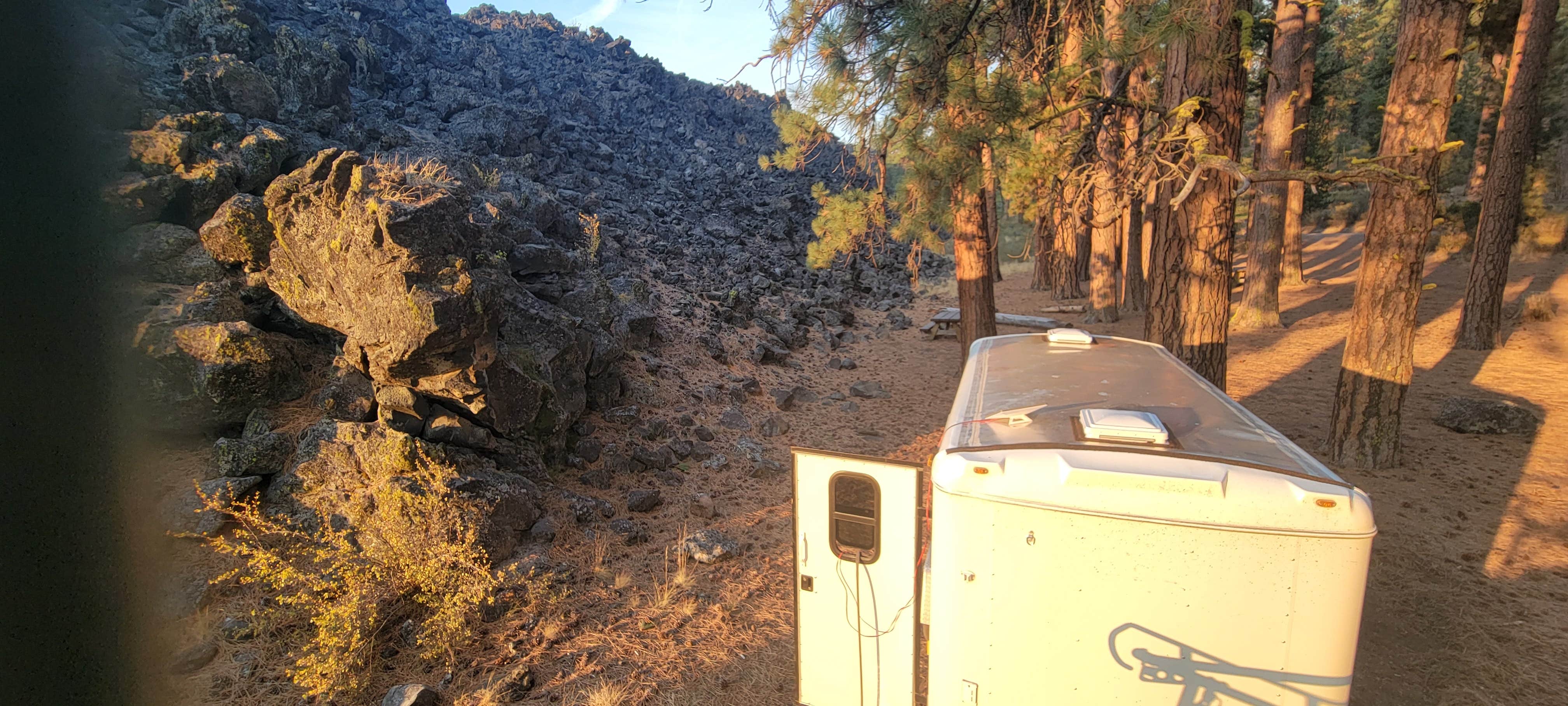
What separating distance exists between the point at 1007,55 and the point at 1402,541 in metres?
6.21

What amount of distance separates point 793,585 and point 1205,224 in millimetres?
5338

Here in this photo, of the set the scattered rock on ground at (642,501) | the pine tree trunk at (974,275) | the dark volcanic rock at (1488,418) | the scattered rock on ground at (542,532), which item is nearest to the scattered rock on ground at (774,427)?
the scattered rock on ground at (642,501)

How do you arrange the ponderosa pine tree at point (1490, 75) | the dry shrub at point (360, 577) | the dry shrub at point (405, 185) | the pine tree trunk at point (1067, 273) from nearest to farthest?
1. the dry shrub at point (360, 577)
2. the dry shrub at point (405, 185)
3. the ponderosa pine tree at point (1490, 75)
4. the pine tree trunk at point (1067, 273)

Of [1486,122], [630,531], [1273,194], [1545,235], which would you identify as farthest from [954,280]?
[630,531]

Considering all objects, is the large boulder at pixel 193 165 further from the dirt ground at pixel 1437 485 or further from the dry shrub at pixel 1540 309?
the dry shrub at pixel 1540 309

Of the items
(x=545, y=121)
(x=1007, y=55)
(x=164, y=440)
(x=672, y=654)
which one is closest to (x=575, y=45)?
(x=545, y=121)

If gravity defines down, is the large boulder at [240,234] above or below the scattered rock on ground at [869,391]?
above

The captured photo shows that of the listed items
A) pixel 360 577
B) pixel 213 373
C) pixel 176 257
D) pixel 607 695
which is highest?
pixel 176 257

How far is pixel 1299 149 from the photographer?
14023 mm

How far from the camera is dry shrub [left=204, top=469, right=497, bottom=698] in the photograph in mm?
3975

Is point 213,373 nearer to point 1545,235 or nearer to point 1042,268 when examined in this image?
Result: point 1042,268

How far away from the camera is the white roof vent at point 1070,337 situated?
5070 millimetres

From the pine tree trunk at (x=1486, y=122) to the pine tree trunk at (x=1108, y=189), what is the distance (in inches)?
407

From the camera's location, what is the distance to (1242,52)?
5809 millimetres
